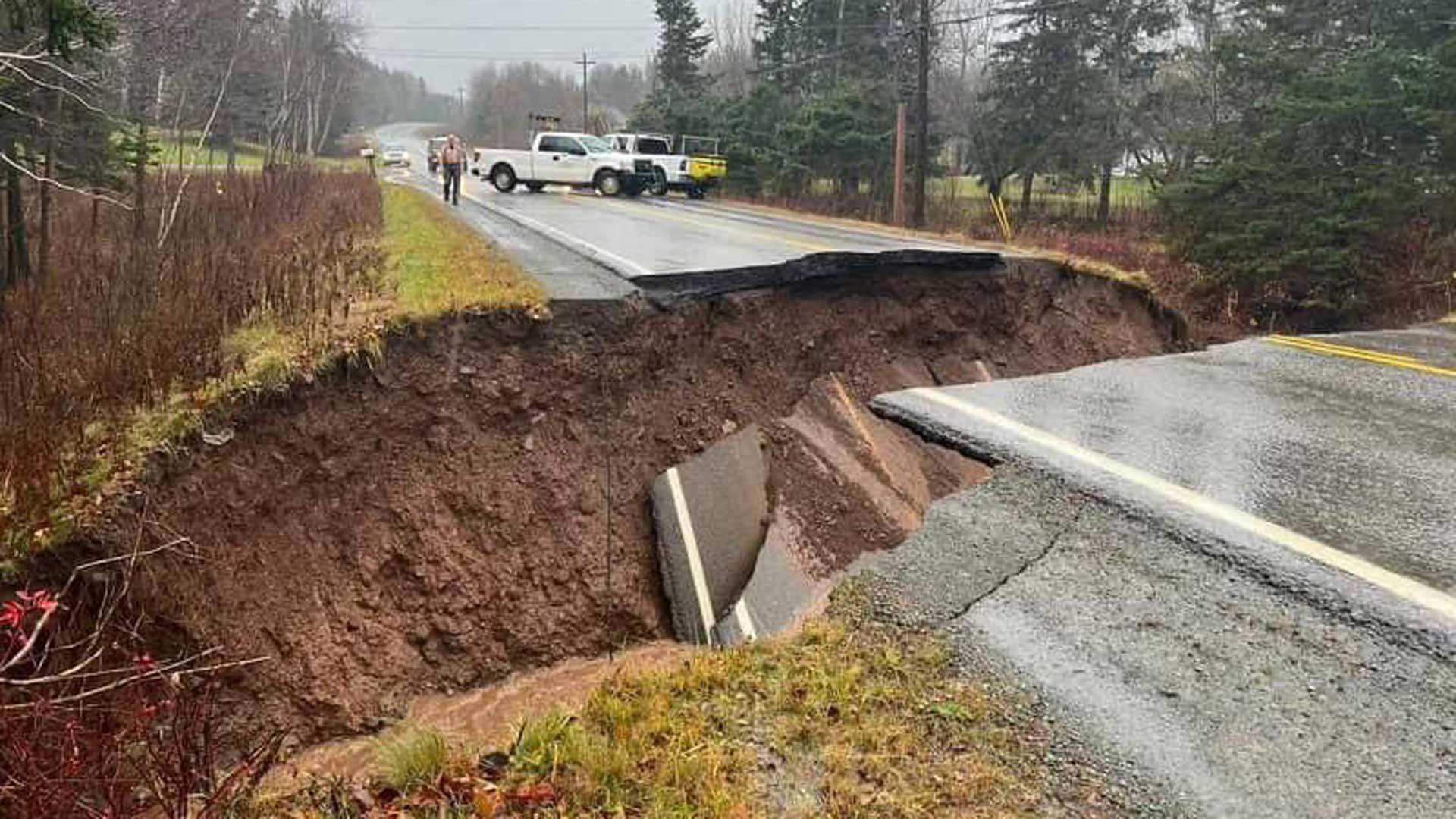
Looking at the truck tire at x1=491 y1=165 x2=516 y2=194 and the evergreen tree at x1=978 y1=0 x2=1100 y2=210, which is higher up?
the evergreen tree at x1=978 y1=0 x2=1100 y2=210

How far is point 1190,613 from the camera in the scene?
3.07 metres

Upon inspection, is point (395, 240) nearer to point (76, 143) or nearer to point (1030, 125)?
point (76, 143)

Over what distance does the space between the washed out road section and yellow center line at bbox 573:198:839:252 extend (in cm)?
537

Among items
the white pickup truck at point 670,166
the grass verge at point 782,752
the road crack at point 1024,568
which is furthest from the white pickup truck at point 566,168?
the grass verge at point 782,752

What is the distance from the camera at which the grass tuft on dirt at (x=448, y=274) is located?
7.08 m

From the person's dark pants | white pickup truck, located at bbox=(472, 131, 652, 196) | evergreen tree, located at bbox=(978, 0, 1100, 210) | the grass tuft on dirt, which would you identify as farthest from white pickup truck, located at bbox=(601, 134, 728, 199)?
the grass tuft on dirt

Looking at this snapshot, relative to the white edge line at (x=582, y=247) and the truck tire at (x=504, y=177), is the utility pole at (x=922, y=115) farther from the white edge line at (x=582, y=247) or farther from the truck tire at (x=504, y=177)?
the white edge line at (x=582, y=247)

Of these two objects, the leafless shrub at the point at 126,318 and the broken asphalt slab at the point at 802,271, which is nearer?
the leafless shrub at the point at 126,318

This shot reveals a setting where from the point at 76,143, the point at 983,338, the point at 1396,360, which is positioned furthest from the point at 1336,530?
the point at 76,143

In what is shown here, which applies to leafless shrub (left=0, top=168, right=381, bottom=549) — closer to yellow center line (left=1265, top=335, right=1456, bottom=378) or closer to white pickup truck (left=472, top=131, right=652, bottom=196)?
yellow center line (left=1265, top=335, right=1456, bottom=378)

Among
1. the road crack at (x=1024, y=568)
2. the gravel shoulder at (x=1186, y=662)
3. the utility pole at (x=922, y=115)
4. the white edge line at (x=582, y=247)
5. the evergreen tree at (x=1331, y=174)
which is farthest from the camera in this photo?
the utility pole at (x=922, y=115)

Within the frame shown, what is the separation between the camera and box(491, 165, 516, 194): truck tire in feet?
86.5

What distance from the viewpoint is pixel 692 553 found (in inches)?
243

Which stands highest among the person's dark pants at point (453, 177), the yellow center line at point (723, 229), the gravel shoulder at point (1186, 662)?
the person's dark pants at point (453, 177)
